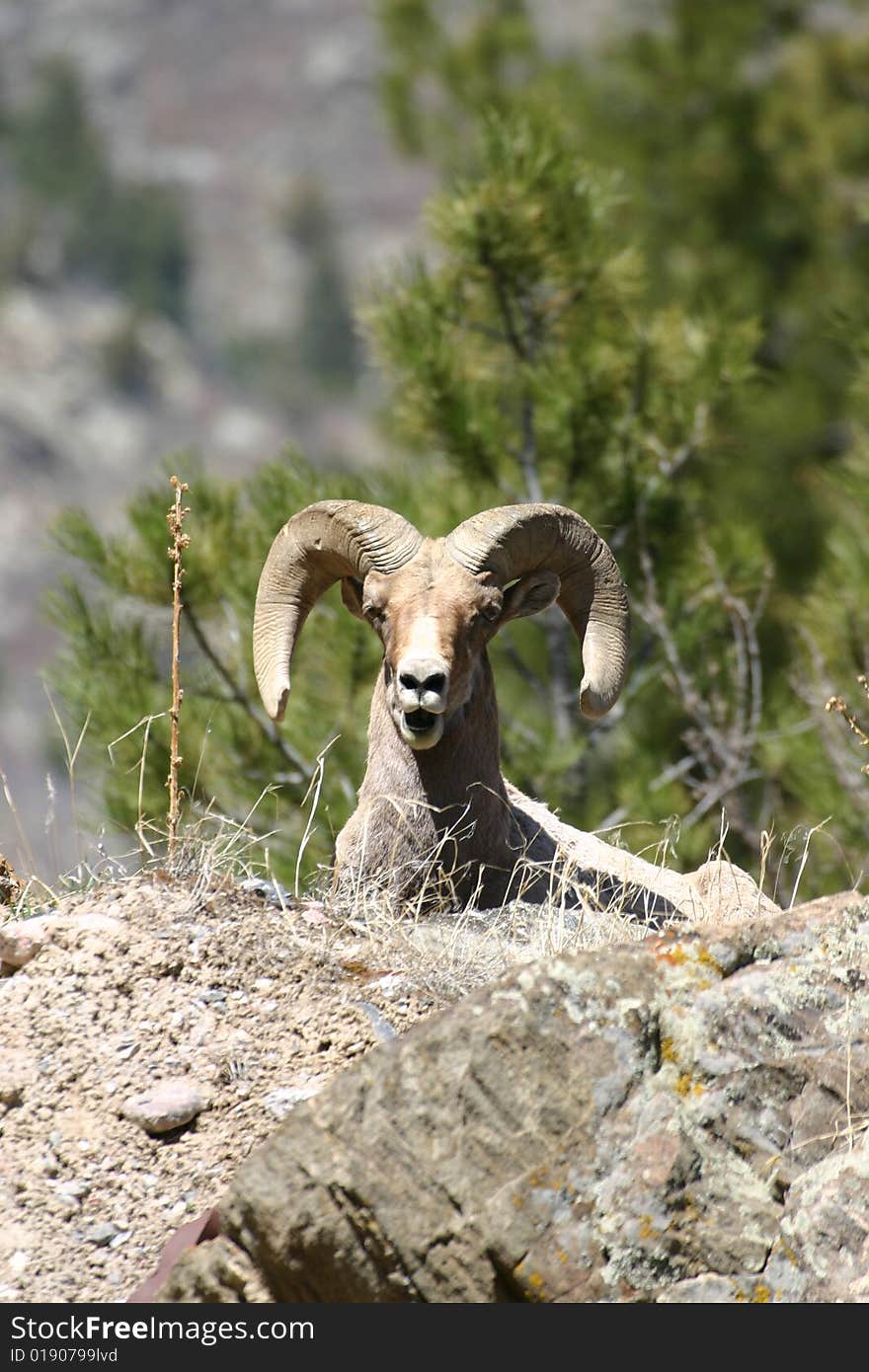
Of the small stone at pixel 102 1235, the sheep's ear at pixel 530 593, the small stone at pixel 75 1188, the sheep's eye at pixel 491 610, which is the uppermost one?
the sheep's ear at pixel 530 593

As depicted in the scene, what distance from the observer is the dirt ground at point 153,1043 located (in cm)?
415

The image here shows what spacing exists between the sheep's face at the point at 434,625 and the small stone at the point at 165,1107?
78.1 inches

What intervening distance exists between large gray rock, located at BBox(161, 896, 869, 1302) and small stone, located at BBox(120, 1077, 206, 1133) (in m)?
0.62

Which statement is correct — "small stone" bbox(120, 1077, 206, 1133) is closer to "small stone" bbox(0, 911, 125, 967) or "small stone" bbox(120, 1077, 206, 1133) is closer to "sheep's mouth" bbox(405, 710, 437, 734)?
"small stone" bbox(0, 911, 125, 967)

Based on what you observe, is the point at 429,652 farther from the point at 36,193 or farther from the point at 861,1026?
the point at 36,193

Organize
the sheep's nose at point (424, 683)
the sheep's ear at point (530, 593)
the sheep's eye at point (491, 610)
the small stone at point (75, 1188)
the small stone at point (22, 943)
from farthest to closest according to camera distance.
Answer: the sheep's ear at point (530, 593) < the sheep's eye at point (491, 610) < the sheep's nose at point (424, 683) < the small stone at point (22, 943) < the small stone at point (75, 1188)

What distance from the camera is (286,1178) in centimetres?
369

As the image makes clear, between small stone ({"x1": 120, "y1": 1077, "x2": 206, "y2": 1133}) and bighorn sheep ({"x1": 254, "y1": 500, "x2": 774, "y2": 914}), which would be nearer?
small stone ({"x1": 120, "y1": 1077, "x2": 206, "y2": 1133})

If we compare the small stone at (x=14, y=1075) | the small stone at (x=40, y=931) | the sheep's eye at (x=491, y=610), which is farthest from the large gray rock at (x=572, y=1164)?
the sheep's eye at (x=491, y=610)

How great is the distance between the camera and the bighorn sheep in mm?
6340

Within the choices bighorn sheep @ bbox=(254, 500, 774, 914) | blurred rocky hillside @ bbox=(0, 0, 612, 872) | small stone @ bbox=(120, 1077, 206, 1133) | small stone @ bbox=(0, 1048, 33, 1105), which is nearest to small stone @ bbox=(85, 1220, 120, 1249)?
small stone @ bbox=(120, 1077, 206, 1133)

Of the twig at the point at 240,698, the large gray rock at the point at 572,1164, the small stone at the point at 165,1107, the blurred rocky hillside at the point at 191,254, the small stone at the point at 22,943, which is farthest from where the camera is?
the blurred rocky hillside at the point at 191,254

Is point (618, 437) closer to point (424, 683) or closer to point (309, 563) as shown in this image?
point (309, 563)

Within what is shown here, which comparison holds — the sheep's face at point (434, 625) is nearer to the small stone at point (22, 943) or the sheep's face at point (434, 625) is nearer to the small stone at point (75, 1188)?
the small stone at point (22, 943)
